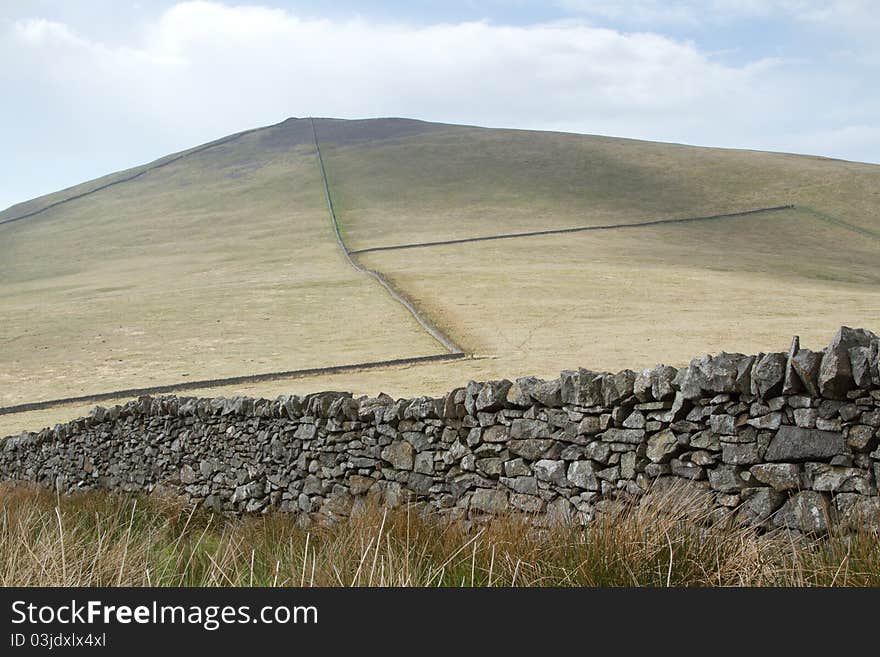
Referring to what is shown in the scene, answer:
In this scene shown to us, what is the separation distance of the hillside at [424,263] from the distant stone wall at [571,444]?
12.2 metres

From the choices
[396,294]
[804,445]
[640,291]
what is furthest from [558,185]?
[804,445]

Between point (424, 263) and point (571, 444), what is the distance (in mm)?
43412

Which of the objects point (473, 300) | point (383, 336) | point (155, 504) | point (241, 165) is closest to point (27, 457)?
point (155, 504)

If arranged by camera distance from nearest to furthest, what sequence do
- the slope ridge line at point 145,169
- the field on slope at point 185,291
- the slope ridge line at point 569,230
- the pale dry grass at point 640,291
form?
1. the pale dry grass at point 640,291
2. the field on slope at point 185,291
3. the slope ridge line at point 569,230
4. the slope ridge line at point 145,169

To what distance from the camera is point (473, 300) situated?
126ft

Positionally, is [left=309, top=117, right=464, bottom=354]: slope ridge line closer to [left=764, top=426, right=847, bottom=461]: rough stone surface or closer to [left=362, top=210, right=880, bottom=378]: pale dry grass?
[left=362, top=210, right=880, bottom=378]: pale dry grass

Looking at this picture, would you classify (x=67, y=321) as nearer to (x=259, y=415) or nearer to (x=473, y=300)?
(x=473, y=300)

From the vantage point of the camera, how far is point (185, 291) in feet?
151

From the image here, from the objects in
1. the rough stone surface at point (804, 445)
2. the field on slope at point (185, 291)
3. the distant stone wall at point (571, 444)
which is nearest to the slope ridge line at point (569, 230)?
the field on slope at point (185, 291)

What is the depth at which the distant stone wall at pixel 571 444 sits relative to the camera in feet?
17.5

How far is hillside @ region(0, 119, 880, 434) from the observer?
28.9 metres

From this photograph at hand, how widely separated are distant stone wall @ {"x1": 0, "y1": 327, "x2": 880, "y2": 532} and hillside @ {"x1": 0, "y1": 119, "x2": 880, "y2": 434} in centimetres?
1225

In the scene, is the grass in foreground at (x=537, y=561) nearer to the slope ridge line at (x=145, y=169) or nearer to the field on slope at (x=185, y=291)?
the field on slope at (x=185, y=291)

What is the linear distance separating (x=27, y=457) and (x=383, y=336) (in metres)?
18.0
